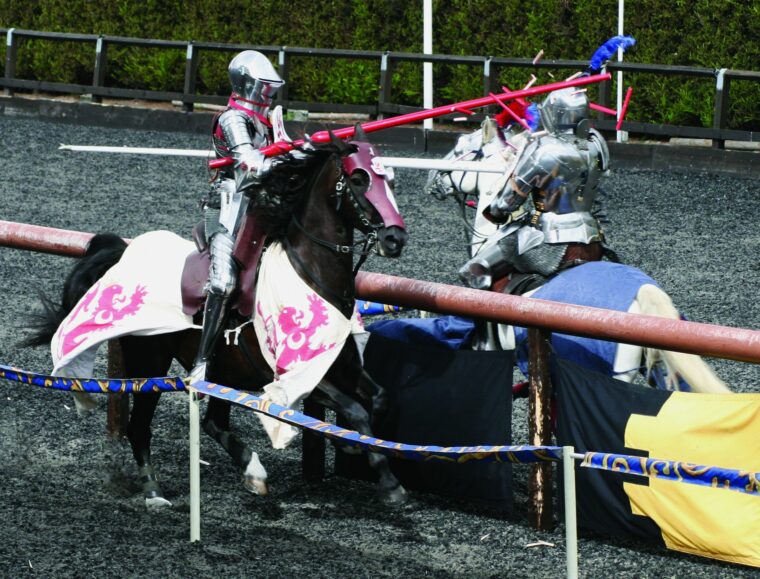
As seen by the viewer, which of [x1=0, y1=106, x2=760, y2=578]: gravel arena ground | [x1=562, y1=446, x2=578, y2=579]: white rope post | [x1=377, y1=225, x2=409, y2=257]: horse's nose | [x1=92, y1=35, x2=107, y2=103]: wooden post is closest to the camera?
[x1=562, y1=446, x2=578, y2=579]: white rope post

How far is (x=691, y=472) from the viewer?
421 centimetres

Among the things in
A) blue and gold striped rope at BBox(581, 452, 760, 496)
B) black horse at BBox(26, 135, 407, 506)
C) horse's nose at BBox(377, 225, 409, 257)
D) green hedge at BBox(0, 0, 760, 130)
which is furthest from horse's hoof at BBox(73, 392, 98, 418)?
green hedge at BBox(0, 0, 760, 130)

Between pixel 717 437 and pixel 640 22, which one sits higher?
pixel 640 22

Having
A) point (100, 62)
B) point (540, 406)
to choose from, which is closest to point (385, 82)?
point (100, 62)

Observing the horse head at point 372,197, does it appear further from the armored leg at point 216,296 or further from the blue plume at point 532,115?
the blue plume at point 532,115

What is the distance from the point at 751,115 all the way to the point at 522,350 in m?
10.3

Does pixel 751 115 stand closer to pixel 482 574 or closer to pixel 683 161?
pixel 683 161

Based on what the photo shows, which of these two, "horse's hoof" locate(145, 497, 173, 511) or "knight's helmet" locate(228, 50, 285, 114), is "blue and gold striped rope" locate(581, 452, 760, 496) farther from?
"knight's helmet" locate(228, 50, 285, 114)

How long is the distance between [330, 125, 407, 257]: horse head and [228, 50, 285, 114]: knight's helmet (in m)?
0.61

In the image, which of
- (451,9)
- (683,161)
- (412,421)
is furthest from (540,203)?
(451,9)

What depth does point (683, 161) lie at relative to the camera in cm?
1519

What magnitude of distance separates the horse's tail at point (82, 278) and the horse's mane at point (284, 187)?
96 centimetres

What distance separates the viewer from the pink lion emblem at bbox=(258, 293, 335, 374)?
5.45 metres

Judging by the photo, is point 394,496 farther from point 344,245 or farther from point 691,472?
point 691,472
